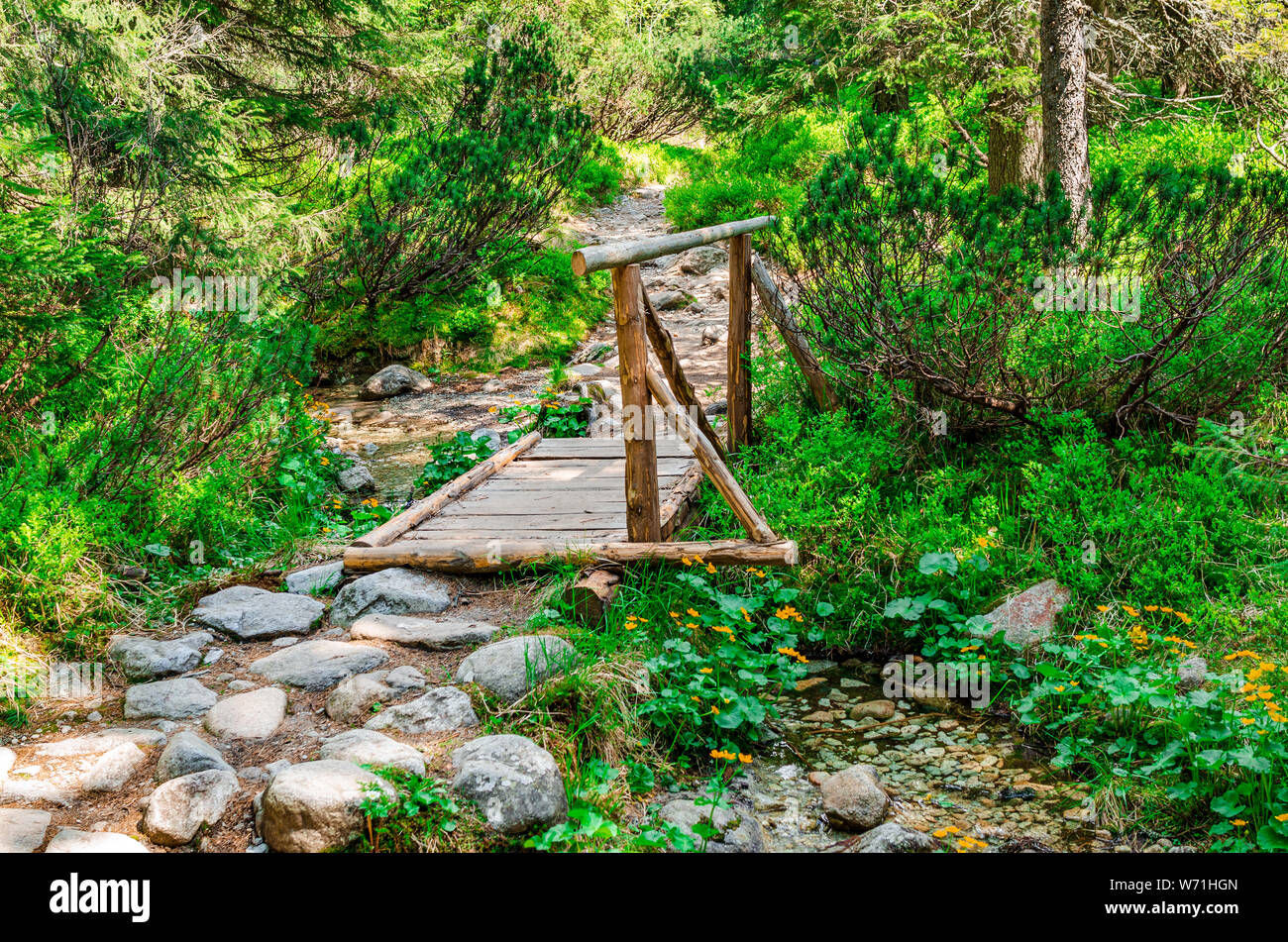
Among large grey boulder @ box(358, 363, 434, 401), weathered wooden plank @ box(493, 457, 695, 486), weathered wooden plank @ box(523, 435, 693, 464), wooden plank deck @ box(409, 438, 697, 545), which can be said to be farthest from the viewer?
large grey boulder @ box(358, 363, 434, 401)

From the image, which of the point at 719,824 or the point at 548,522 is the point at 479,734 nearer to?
the point at 719,824

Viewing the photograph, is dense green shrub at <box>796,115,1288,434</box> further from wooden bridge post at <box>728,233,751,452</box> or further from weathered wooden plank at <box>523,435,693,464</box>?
weathered wooden plank at <box>523,435,693,464</box>

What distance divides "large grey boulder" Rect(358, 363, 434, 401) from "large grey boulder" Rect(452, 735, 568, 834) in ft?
26.9

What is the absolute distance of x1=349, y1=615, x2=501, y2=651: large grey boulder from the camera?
14.9ft

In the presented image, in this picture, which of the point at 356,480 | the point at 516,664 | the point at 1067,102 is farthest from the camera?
the point at 356,480

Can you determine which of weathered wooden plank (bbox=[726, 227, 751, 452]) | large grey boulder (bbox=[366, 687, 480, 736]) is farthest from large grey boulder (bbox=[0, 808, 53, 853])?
weathered wooden plank (bbox=[726, 227, 751, 452])

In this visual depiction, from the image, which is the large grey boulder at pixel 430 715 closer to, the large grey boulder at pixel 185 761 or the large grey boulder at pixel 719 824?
the large grey boulder at pixel 185 761

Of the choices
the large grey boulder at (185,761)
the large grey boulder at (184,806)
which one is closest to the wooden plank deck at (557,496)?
the large grey boulder at (185,761)

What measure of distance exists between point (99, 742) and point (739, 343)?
4396 mm

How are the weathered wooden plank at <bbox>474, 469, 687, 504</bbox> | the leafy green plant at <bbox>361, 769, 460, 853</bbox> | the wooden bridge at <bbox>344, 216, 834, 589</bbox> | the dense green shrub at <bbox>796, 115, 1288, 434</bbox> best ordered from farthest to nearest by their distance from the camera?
the weathered wooden plank at <bbox>474, 469, 687, 504</bbox>, the dense green shrub at <bbox>796, 115, 1288, 434</bbox>, the wooden bridge at <bbox>344, 216, 834, 589</bbox>, the leafy green plant at <bbox>361, 769, 460, 853</bbox>

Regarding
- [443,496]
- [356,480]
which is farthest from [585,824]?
[356,480]

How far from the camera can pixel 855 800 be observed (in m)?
3.78

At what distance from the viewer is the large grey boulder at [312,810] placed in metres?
3.01

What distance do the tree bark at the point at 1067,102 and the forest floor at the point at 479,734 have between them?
3988mm
